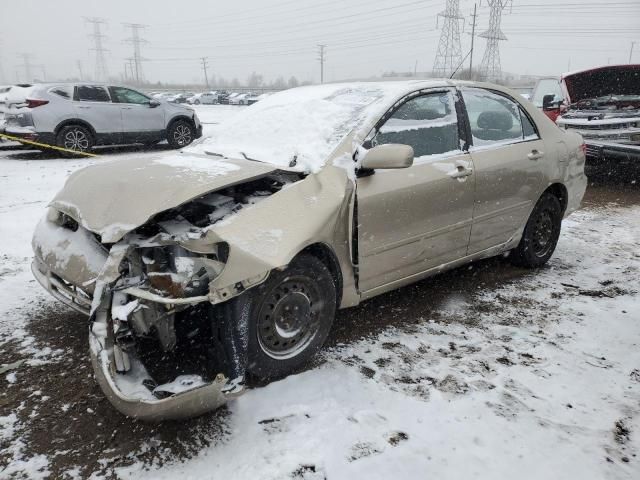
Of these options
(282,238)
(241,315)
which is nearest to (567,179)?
(282,238)

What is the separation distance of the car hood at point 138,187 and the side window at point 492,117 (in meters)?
1.79

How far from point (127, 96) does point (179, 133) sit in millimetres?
1386

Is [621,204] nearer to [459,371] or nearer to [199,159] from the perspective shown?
[459,371]

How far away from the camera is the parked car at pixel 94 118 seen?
948 centimetres

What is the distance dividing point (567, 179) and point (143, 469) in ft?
13.6

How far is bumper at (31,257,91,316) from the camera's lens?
2.64 m

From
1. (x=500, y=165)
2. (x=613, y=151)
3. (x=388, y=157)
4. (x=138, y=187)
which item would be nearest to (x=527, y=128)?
(x=500, y=165)

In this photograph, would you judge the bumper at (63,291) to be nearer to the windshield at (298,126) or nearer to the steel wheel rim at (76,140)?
Result: the windshield at (298,126)

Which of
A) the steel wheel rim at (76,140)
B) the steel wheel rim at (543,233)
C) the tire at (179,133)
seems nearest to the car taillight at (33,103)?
the steel wheel rim at (76,140)

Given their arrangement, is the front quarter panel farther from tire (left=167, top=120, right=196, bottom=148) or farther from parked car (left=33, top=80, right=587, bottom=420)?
tire (left=167, top=120, right=196, bottom=148)

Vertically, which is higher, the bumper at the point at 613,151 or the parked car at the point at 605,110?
the parked car at the point at 605,110

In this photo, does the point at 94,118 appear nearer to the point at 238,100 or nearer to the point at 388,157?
the point at 388,157

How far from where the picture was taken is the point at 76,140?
9.96m

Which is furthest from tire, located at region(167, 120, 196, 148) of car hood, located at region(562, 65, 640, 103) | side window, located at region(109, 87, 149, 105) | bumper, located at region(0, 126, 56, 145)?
car hood, located at region(562, 65, 640, 103)
